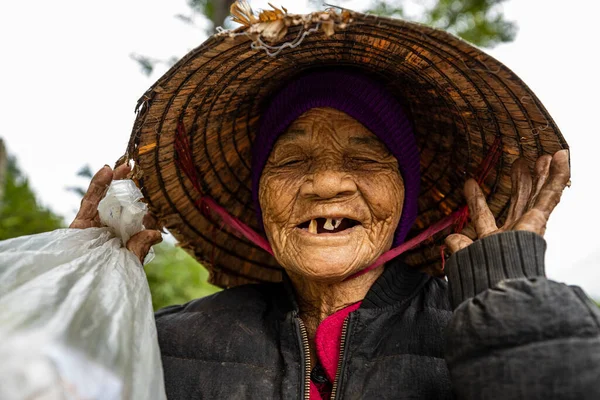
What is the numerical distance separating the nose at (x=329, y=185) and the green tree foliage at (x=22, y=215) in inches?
152

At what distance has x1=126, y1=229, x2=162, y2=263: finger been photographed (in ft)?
6.40

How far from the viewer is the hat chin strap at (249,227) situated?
2067 millimetres

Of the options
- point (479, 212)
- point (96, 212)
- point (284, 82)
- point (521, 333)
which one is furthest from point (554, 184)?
point (96, 212)

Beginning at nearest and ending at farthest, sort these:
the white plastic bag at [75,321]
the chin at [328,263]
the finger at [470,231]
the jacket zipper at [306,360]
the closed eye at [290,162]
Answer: the white plastic bag at [75,321] < the jacket zipper at [306,360] < the chin at [328,263] < the closed eye at [290,162] < the finger at [470,231]

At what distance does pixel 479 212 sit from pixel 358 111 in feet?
1.71

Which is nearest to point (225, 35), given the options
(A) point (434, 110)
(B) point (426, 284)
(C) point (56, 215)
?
(A) point (434, 110)

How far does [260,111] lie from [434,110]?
2.23ft

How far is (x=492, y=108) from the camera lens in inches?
74.9

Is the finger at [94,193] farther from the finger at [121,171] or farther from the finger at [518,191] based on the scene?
the finger at [518,191]

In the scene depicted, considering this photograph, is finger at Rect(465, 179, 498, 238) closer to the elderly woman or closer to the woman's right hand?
the elderly woman

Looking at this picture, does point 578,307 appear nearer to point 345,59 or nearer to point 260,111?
point 345,59

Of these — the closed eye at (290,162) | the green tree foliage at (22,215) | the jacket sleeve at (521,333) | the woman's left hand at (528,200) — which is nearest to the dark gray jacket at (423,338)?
the jacket sleeve at (521,333)

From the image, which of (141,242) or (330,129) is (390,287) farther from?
(141,242)

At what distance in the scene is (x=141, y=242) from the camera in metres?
1.97
